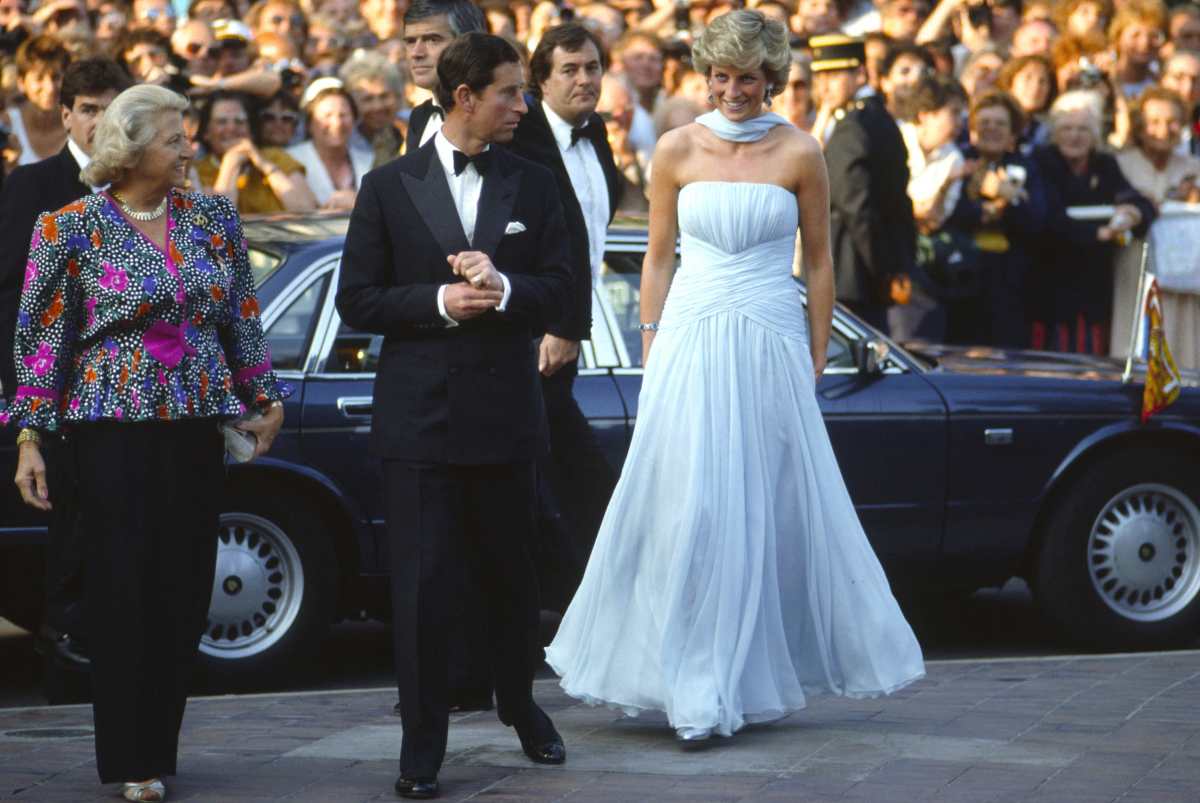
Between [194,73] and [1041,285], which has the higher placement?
[194,73]

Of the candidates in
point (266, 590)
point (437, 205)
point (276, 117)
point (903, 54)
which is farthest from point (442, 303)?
point (903, 54)

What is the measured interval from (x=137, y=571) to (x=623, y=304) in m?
3.03

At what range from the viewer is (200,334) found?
6074 mm

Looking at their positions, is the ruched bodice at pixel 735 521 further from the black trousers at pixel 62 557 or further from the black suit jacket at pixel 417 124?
the black trousers at pixel 62 557

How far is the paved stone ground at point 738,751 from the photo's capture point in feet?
19.8

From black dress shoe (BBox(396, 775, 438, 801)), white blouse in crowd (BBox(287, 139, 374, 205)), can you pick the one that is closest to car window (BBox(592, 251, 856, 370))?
black dress shoe (BBox(396, 775, 438, 801))

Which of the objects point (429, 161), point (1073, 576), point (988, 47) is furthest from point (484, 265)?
point (988, 47)

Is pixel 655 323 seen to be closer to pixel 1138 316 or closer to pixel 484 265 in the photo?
pixel 484 265

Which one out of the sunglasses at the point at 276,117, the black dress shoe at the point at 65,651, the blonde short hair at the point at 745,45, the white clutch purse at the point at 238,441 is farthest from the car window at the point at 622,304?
the sunglasses at the point at 276,117

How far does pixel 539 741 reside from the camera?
20.9 ft

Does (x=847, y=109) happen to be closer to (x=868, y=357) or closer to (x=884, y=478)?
(x=868, y=357)

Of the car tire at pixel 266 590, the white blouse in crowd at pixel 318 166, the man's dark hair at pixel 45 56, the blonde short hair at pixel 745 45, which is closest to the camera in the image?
the blonde short hair at pixel 745 45

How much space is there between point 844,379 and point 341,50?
264 inches

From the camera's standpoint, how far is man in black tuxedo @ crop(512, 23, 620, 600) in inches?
296
